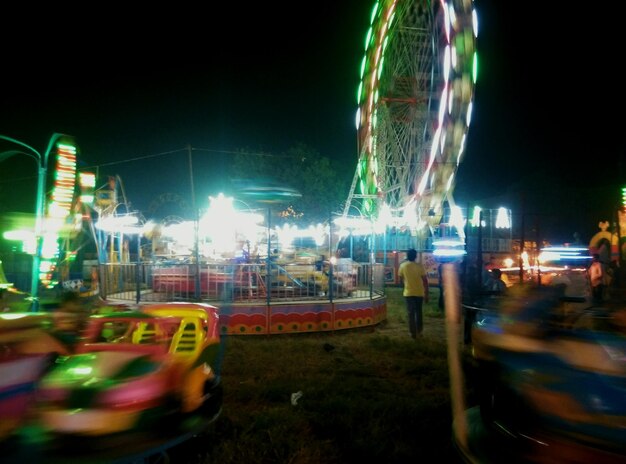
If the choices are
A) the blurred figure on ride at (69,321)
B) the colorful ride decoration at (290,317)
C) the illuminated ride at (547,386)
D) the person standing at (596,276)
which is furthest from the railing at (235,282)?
the illuminated ride at (547,386)

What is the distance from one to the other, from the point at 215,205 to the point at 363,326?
5.44 meters

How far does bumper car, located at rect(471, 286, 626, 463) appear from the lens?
2.67 m

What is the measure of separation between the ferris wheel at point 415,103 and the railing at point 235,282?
556 cm

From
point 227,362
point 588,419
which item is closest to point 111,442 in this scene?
point 588,419

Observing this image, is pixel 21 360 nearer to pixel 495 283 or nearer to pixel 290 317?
pixel 290 317

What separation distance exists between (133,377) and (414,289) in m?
6.59

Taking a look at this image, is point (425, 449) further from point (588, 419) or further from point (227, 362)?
point (227, 362)

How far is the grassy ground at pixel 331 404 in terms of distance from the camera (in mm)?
4645

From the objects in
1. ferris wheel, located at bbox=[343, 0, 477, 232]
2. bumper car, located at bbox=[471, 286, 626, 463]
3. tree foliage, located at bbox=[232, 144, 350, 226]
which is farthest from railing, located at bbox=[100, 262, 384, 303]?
tree foliage, located at bbox=[232, 144, 350, 226]

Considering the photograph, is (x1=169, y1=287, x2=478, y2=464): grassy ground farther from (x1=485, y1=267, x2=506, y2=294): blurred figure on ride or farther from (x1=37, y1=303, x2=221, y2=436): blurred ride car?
(x1=485, y1=267, x2=506, y2=294): blurred figure on ride

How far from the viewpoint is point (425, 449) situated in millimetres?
4746

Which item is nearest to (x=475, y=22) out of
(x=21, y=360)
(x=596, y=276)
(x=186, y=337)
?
(x=596, y=276)

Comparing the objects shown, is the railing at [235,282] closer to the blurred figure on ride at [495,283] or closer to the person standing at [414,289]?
the person standing at [414,289]

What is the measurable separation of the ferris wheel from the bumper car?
490 inches
